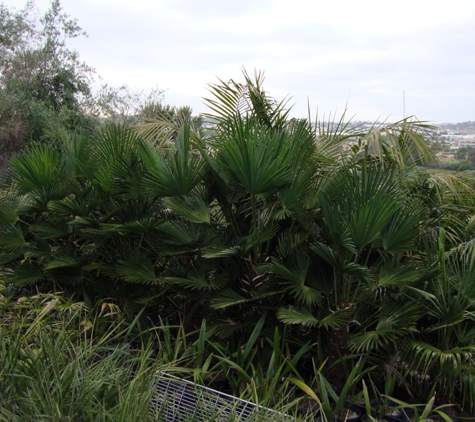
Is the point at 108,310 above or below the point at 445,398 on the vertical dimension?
above

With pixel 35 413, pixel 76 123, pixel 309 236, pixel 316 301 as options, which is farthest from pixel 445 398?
pixel 76 123

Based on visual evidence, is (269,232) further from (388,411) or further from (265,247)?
(388,411)

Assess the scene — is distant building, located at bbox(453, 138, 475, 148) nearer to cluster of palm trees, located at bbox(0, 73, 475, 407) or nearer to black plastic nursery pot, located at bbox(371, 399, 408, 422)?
cluster of palm trees, located at bbox(0, 73, 475, 407)

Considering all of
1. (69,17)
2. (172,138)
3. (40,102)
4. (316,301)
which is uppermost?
(69,17)

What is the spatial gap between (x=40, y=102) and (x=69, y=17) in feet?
8.68

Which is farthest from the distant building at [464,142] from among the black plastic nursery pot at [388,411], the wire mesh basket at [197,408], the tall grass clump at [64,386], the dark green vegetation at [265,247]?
the tall grass clump at [64,386]

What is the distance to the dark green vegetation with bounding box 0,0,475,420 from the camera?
3291 millimetres

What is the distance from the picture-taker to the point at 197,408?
95.2 inches

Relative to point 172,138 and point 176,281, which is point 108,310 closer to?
point 176,281

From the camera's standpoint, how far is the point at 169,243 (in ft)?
12.6

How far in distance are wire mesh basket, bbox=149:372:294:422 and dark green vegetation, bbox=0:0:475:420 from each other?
16cm

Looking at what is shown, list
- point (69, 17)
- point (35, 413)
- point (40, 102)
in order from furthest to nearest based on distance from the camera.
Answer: point (69, 17) < point (40, 102) < point (35, 413)

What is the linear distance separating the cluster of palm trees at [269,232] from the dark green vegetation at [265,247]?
1 cm

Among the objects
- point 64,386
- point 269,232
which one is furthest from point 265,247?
point 64,386
